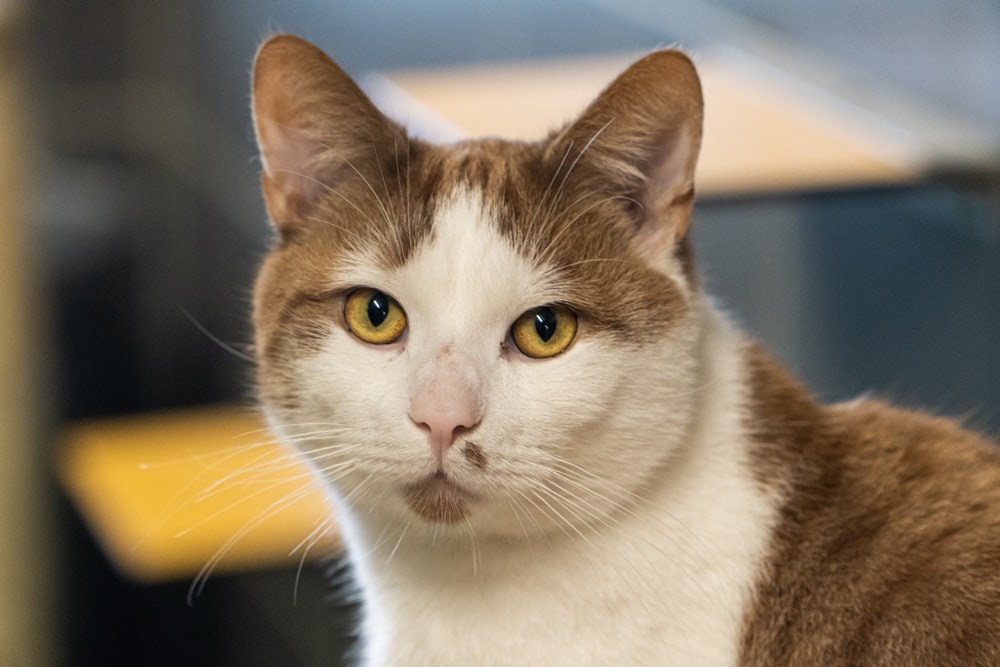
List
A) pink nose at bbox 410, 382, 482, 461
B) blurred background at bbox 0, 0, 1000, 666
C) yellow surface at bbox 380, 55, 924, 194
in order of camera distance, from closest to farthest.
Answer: pink nose at bbox 410, 382, 482, 461 → yellow surface at bbox 380, 55, 924, 194 → blurred background at bbox 0, 0, 1000, 666

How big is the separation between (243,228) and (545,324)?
4.02 m

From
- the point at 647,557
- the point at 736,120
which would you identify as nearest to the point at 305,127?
the point at 647,557

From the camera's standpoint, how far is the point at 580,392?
4.35ft

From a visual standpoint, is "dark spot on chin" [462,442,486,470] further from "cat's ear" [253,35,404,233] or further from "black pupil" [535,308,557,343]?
"cat's ear" [253,35,404,233]

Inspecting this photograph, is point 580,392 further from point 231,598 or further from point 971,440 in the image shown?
point 231,598

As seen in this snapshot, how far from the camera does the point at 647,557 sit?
4.58 ft

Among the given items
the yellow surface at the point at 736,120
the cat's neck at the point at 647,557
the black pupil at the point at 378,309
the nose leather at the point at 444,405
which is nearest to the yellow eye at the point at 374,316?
the black pupil at the point at 378,309

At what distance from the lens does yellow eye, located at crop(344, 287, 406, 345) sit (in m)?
1.38

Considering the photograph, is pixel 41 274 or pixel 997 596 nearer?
pixel 997 596

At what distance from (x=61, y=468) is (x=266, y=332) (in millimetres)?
2739

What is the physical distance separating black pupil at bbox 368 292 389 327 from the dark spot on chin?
21 cm

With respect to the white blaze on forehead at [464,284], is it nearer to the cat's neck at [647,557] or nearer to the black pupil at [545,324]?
the black pupil at [545,324]

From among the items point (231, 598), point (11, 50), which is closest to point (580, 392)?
point (231, 598)

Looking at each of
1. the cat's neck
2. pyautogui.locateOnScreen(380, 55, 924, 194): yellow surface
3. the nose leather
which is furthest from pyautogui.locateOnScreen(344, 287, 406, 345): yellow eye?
pyautogui.locateOnScreen(380, 55, 924, 194): yellow surface
